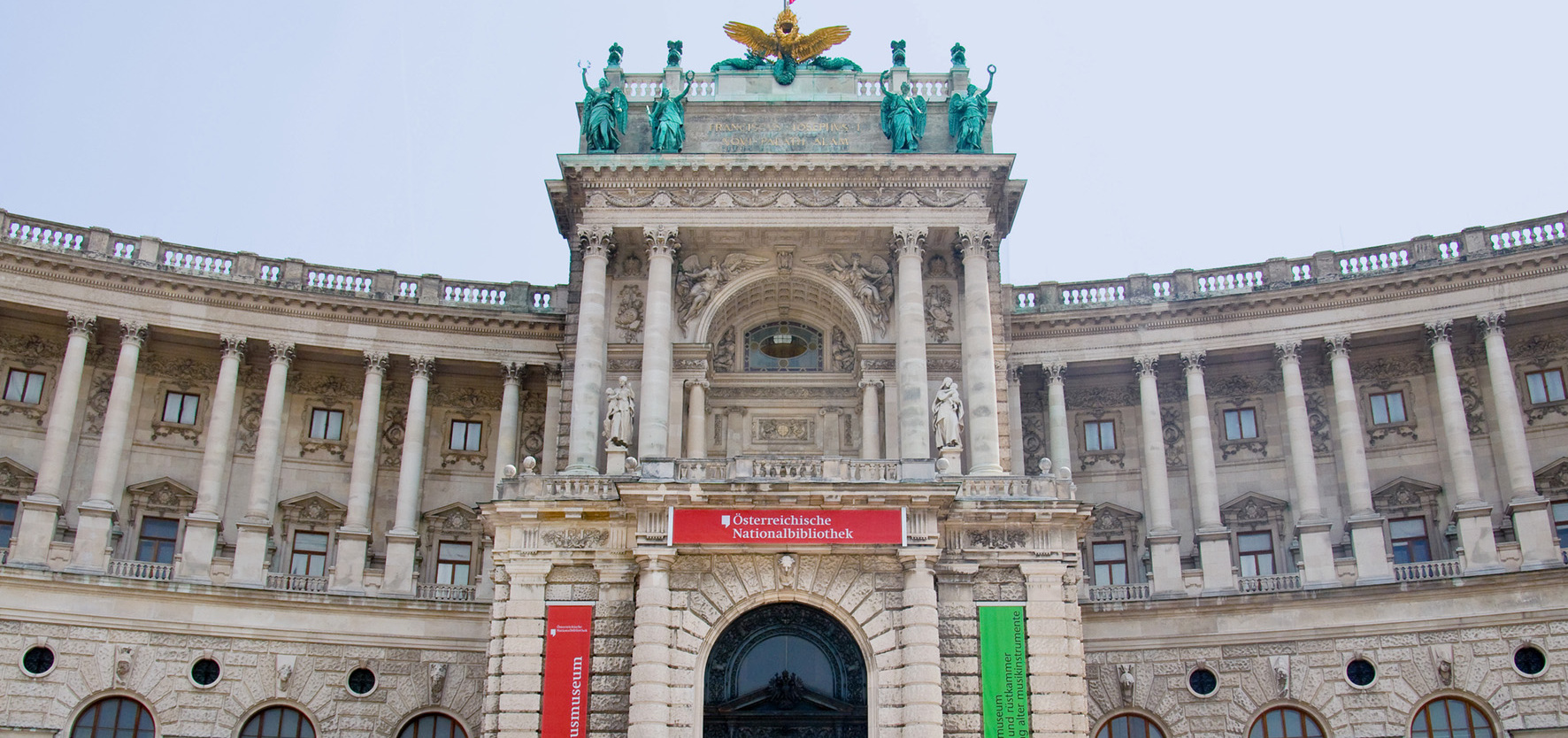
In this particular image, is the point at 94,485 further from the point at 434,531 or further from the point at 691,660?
the point at 691,660

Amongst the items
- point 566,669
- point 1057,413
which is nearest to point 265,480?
point 566,669

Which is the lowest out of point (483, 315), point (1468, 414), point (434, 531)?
point (434, 531)

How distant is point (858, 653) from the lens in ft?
110

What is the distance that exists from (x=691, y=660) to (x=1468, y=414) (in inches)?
1002

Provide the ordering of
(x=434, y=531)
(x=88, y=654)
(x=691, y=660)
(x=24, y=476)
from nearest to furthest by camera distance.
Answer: (x=691, y=660), (x=88, y=654), (x=24, y=476), (x=434, y=531)

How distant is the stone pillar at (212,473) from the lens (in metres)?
40.1

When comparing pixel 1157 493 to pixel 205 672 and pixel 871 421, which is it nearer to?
pixel 871 421

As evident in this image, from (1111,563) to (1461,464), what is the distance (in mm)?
10602

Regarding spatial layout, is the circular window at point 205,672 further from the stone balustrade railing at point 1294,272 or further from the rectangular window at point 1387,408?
the rectangular window at point 1387,408

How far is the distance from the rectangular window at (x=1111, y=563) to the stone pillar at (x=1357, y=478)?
22.2 feet

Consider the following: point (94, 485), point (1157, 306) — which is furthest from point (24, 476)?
point (1157, 306)

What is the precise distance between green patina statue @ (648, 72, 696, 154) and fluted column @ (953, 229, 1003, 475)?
349 inches

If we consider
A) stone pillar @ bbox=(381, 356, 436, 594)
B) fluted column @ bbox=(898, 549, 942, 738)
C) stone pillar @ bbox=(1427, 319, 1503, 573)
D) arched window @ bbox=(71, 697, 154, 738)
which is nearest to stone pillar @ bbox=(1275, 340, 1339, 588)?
stone pillar @ bbox=(1427, 319, 1503, 573)

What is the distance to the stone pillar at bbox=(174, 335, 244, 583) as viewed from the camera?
40062 millimetres
